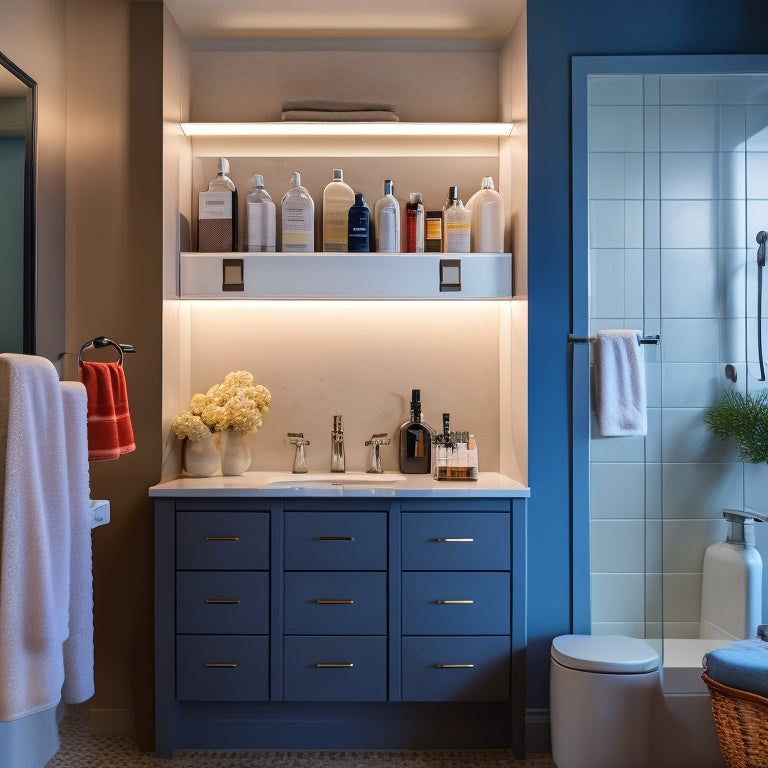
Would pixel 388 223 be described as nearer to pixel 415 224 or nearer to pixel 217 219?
pixel 415 224

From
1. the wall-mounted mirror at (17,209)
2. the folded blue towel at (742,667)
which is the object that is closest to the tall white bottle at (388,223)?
the wall-mounted mirror at (17,209)

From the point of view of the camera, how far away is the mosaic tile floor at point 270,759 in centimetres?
238

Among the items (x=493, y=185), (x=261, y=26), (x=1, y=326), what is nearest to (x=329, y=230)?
(x=493, y=185)

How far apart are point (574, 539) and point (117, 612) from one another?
160 cm

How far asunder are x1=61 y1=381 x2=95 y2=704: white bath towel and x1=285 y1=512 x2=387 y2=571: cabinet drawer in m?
0.74

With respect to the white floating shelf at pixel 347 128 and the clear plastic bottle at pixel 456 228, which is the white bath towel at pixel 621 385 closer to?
the clear plastic bottle at pixel 456 228

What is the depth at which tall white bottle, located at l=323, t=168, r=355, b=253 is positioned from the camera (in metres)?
2.69

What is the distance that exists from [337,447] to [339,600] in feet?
2.06

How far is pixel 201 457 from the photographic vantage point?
2.64 m

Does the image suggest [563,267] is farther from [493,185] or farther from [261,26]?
[261,26]

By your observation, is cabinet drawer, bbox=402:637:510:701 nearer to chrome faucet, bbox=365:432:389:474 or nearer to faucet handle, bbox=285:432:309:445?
chrome faucet, bbox=365:432:389:474

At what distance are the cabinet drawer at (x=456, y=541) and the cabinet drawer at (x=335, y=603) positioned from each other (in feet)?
0.49

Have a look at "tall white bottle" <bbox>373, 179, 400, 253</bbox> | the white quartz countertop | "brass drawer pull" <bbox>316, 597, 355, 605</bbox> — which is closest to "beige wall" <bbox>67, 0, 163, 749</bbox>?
the white quartz countertop

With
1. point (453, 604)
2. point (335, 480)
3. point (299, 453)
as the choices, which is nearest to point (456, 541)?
point (453, 604)
